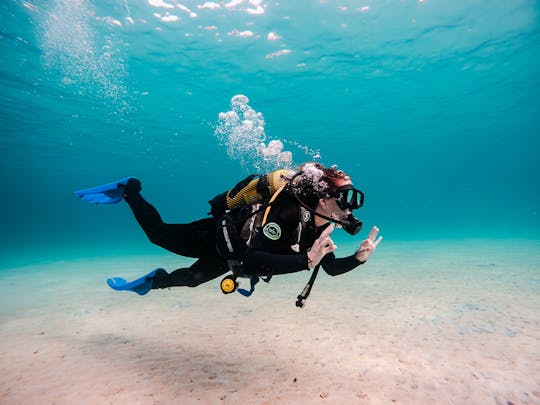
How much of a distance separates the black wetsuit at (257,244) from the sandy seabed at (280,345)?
1311 mm

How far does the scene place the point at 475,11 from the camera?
16688 millimetres

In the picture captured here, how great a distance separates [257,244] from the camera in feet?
10.1

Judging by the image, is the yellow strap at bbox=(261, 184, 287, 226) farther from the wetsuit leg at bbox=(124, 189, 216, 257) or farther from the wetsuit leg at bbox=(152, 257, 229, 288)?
the wetsuit leg at bbox=(152, 257, 229, 288)

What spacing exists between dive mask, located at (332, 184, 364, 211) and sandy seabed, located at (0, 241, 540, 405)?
218 centimetres

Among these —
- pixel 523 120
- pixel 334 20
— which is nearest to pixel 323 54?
pixel 334 20

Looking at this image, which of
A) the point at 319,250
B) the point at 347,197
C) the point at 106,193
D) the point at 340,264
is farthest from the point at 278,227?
the point at 106,193

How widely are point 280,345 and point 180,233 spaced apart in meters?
2.51

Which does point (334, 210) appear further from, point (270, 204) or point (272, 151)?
point (272, 151)

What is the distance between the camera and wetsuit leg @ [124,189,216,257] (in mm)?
4277

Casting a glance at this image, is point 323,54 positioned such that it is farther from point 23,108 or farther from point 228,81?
point 23,108

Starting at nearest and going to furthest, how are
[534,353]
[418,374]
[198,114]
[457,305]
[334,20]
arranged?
[418,374] → [534,353] → [457,305] → [334,20] → [198,114]

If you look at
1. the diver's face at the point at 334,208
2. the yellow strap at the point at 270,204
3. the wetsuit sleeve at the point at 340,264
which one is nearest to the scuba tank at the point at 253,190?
the yellow strap at the point at 270,204

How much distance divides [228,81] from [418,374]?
21.5 metres

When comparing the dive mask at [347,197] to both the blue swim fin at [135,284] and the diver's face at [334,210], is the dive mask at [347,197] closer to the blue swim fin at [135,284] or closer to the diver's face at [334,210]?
the diver's face at [334,210]
